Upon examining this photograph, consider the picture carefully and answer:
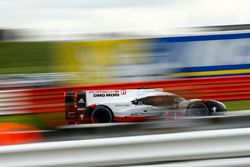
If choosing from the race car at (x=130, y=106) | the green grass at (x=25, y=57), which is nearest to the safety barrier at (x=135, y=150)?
the race car at (x=130, y=106)

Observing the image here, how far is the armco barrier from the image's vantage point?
2990 millimetres

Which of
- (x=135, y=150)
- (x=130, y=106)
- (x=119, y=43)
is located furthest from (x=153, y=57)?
(x=135, y=150)

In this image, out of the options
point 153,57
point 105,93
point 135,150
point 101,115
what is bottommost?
point 135,150

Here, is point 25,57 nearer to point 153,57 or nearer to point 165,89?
point 153,57

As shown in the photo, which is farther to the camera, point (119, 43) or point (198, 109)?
point (198, 109)

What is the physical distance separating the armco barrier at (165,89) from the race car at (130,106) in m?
0.04

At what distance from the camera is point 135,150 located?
242 centimetres

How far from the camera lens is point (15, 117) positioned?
3.37m

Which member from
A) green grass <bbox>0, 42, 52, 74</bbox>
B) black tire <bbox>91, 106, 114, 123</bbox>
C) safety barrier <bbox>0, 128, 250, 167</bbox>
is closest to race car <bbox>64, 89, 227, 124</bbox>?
black tire <bbox>91, 106, 114, 123</bbox>

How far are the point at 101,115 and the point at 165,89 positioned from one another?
1.34 ft

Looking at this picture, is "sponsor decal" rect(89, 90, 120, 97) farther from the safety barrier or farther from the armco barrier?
the safety barrier

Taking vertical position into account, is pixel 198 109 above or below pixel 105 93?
below

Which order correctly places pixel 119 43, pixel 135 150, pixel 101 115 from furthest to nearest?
pixel 101 115
pixel 119 43
pixel 135 150

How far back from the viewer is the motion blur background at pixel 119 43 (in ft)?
9.30
